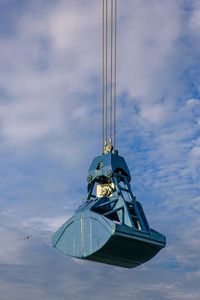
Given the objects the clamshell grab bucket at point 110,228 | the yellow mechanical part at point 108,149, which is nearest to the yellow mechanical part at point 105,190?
the clamshell grab bucket at point 110,228

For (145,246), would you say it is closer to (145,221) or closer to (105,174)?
(145,221)

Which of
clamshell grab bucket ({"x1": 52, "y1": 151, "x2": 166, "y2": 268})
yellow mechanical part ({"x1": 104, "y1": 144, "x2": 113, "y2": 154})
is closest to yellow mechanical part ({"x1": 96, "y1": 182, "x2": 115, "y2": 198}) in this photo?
clamshell grab bucket ({"x1": 52, "y1": 151, "x2": 166, "y2": 268})

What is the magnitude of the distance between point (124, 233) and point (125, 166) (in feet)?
19.8

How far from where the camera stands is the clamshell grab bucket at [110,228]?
29.5 metres

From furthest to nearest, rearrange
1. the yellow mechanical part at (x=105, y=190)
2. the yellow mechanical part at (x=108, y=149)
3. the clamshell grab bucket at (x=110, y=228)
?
the yellow mechanical part at (x=108, y=149)
the yellow mechanical part at (x=105, y=190)
the clamshell grab bucket at (x=110, y=228)

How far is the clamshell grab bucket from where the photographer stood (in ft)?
96.8

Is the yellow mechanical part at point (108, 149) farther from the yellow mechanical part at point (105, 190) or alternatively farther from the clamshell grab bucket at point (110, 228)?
the yellow mechanical part at point (105, 190)

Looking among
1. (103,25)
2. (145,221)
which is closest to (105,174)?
(145,221)

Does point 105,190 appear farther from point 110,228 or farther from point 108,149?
point 110,228

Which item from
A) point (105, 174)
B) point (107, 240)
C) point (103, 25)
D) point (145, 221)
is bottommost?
point (107, 240)

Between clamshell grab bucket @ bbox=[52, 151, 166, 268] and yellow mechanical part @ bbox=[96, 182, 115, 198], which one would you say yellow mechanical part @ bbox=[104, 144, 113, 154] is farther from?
yellow mechanical part @ bbox=[96, 182, 115, 198]

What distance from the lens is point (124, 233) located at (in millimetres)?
29203

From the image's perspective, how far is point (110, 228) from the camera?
28.9 metres

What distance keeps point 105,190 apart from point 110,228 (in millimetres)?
4303
